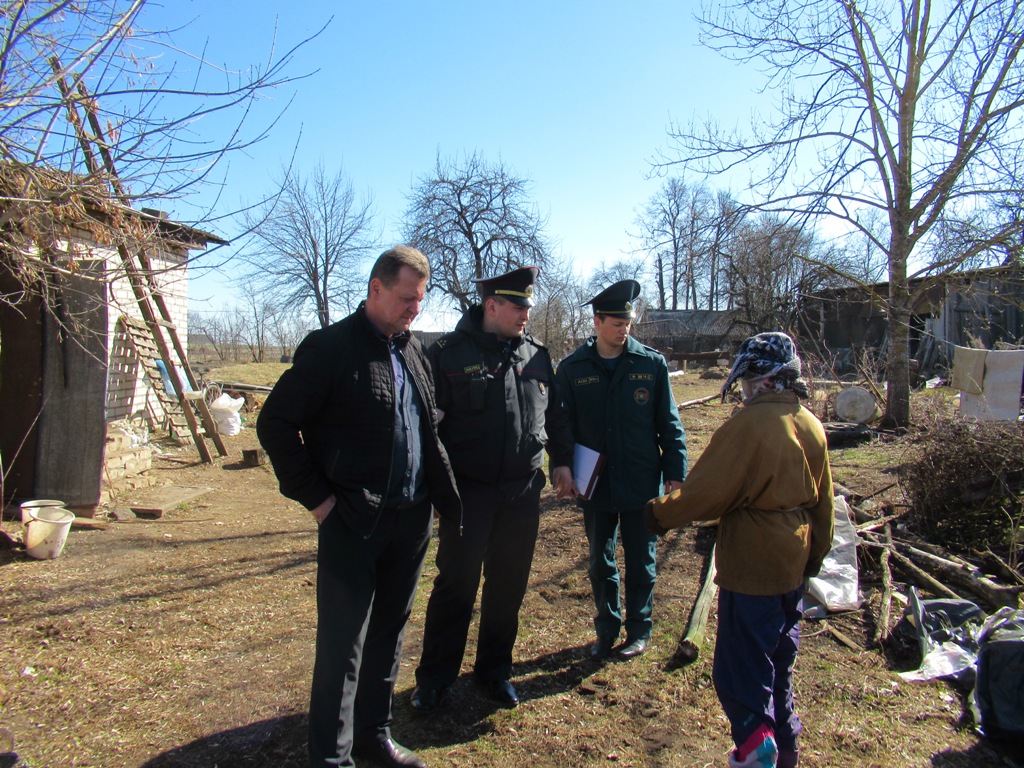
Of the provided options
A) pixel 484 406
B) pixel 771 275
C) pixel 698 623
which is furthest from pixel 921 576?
pixel 771 275

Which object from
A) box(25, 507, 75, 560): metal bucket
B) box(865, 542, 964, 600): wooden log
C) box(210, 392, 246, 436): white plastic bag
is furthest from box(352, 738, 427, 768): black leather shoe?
box(210, 392, 246, 436): white plastic bag

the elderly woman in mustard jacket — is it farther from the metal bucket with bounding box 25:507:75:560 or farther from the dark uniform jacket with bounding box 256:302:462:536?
the metal bucket with bounding box 25:507:75:560

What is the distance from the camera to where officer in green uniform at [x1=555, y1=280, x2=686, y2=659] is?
11.7 feet

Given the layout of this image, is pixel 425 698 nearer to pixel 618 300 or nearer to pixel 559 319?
pixel 618 300

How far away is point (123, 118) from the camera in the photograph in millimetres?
3559

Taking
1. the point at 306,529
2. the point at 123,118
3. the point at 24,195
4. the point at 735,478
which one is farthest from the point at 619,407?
the point at 306,529

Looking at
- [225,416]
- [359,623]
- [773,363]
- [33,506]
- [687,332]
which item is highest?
[687,332]

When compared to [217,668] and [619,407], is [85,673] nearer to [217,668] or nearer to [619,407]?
[217,668]

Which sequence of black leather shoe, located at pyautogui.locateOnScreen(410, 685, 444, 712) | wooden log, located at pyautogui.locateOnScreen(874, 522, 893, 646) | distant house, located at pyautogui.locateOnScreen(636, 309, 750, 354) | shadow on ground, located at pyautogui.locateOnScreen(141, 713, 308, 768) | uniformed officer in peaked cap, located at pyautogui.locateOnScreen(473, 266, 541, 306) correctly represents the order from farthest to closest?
distant house, located at pyautogui.locateOnScreen(636, 309, 750, 354), wooden log, located at pyautogui.locateOnScreen(874, 522, 893, 646), uniformed officer in peaked cap, located at pyautogui.locateOnScreen(473, 266, 541, 306), black leather shoe, located at pyautogui.locateOnScreen(410, 685, 444, 712), shadow on ground, located at pyautogui.locateOnScreen(141, 713, 308, 768)

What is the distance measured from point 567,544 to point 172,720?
345cm

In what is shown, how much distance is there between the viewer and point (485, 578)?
3074mm

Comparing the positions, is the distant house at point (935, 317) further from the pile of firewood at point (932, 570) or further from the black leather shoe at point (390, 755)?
the black leather shoe at point (390, 755)

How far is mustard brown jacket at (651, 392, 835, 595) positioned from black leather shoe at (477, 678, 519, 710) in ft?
4.03

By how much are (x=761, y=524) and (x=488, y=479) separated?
1197 mm
